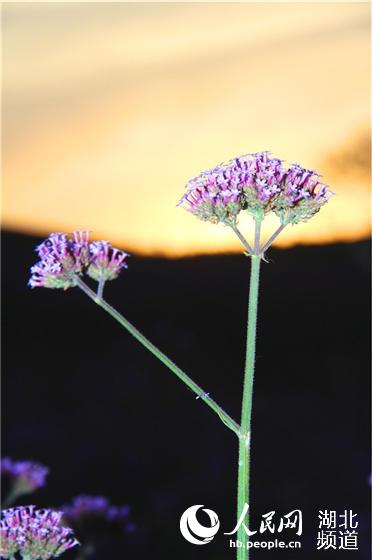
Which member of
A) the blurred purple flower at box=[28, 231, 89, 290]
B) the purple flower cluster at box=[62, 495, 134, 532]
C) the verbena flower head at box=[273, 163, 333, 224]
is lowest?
the purple flower cluster at box=[62, 495, 134, 532]

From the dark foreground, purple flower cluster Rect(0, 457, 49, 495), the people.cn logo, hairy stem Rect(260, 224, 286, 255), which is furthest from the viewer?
the dark foreground

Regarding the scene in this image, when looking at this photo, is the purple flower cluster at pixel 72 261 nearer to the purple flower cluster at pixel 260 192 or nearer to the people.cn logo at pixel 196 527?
the purple flower cluster at pixel 260 192

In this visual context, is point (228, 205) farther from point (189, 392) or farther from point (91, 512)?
point (189, 392)

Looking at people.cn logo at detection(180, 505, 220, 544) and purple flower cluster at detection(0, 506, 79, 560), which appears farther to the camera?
people.cn logo at detection(180, 505, 220, 544)

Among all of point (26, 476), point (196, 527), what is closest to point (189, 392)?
point (26, 476)

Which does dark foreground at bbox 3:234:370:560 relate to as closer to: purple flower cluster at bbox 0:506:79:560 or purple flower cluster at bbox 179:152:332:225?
purple flower cluster at bbox 0:506:79:560

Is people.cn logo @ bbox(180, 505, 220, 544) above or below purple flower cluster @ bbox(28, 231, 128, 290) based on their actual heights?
below

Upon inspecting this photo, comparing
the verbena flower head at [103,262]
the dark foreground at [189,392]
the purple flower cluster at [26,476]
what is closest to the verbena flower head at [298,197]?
the verbena flower head at [103,262]

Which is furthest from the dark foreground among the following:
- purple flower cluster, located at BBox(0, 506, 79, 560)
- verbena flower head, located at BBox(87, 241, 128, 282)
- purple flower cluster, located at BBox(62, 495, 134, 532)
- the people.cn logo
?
verbena flower head, located at BBox(87, 241, 128, 282)
